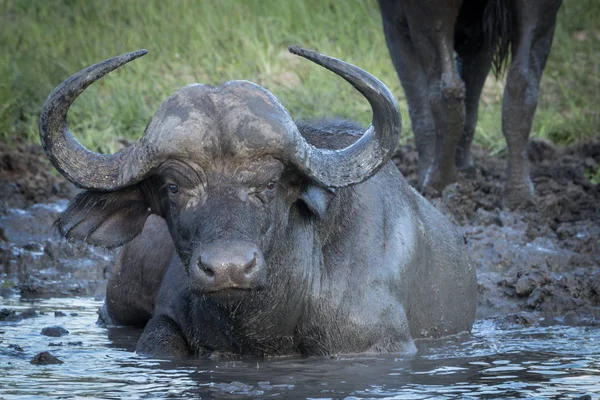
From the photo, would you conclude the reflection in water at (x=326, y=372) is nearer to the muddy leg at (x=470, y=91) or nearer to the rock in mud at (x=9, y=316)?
the rock in mud at (x=9, y=316)

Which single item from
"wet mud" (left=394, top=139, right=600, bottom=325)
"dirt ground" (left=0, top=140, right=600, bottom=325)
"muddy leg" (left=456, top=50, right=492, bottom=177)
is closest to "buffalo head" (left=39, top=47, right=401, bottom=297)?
"dirt ground" (left=0, top=140, right=600, bottom=325)

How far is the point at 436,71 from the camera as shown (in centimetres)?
966

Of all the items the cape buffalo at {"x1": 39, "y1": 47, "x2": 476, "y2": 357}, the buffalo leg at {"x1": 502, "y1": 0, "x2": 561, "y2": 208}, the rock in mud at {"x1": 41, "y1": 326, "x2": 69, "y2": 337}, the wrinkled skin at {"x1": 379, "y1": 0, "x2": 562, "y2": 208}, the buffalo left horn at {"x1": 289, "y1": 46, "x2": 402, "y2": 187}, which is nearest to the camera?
the cape buffalo at {"x1": 39, "y1": 47, "x2": 476, "y2": 357}

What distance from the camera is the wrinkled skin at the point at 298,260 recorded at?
5285 mm

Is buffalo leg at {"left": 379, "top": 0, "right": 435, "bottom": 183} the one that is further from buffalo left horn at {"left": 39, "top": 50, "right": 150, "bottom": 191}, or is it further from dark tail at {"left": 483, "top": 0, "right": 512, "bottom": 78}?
buffalo left horn at {"left": 39, "top": 50, "right": 150, "bottom": 191}

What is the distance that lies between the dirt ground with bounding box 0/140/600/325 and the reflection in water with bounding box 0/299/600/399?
681mm

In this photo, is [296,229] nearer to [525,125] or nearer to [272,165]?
[272,165]

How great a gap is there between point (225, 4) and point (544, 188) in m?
6.20

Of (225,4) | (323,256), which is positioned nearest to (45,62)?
(225,4)

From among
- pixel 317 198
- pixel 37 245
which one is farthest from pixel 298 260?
pixel 37 245

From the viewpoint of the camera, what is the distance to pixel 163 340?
611 centimetres

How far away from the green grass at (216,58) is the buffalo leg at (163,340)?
529 centimetres

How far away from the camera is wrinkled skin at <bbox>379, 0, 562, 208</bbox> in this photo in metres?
9.32

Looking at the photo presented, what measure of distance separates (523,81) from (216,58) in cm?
490
